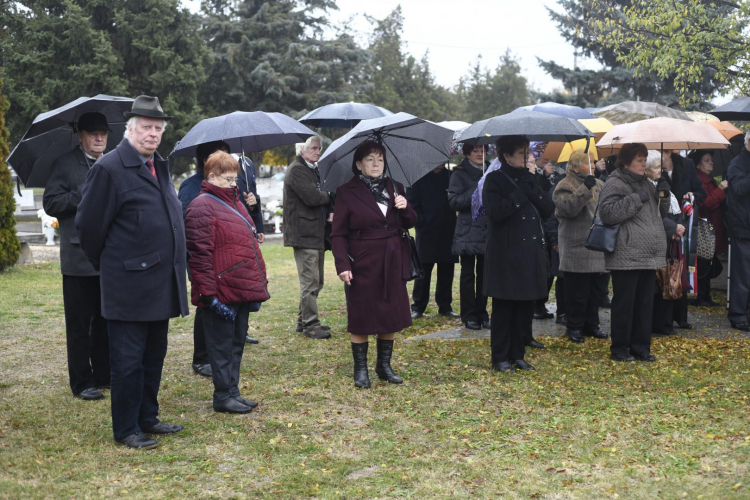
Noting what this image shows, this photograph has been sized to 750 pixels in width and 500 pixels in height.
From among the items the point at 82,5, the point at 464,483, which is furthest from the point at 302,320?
the point at 82,5

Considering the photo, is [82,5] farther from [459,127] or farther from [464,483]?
[464,483]

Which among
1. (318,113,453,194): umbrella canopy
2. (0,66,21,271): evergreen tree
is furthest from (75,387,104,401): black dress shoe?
(0,66,21,271): evergreen tree

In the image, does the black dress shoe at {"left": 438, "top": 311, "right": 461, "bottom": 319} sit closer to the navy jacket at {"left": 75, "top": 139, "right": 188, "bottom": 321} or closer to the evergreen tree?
the navy jacket at {"left": 75, "top": 139, "right": 188, "bottom": 321}

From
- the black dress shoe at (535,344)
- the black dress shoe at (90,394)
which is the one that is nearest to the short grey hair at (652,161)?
the black dress shoe at (535,344)

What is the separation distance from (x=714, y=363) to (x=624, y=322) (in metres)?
0.84

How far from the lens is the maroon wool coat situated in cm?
620

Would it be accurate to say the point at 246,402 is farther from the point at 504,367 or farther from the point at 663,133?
the point at 663,133

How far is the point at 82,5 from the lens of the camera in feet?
104

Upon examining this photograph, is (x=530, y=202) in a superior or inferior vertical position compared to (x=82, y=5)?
inferior

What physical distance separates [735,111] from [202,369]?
22.4 feet

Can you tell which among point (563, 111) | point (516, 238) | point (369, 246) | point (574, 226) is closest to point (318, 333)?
point (369, 246)

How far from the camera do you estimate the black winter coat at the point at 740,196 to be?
8.48 metres

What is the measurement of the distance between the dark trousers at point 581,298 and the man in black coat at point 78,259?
460 centimetres

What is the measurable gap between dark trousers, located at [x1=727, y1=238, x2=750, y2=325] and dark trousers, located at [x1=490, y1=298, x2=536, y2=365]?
314 centimetres
